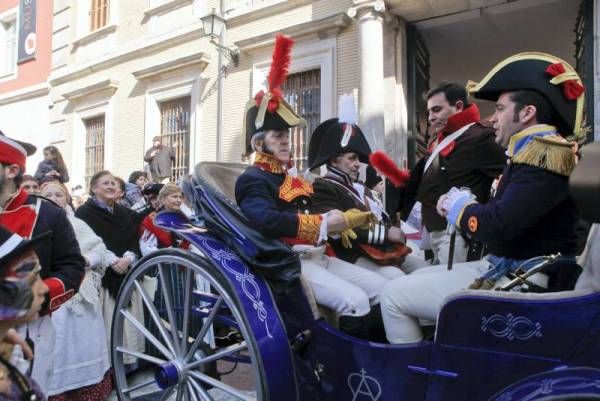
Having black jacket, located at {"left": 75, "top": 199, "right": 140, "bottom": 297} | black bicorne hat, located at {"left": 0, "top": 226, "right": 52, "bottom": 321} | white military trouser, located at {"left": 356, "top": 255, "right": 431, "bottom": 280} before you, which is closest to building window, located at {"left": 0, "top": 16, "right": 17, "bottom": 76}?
black jacket, located at {"left": 75, "top": 199, "right": 140, "bottom": 297}

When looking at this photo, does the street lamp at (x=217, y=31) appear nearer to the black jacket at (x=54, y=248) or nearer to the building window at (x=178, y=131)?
the building window at (x=178, y=131)

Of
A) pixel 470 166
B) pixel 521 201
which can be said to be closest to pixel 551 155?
pixel 521 201

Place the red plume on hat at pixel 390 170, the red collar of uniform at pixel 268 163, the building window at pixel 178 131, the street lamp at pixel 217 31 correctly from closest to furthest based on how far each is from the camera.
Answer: the red collar of uniform at pixel 268 163, the red plume on hat at pixel 390 170, the street lamp at pixel 217 31, the building window at pixel 178 131

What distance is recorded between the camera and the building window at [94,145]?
12.9 meters

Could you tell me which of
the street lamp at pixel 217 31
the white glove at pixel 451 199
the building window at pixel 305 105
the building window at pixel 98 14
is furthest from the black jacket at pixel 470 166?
the building window at pixel 98 14

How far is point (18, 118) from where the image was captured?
53.2ft

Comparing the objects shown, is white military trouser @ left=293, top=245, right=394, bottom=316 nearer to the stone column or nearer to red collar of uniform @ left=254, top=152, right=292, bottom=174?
red collar of uniform @ left=254, top=152, right=292, bottom=174

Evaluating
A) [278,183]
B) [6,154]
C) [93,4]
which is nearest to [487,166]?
[278,183]

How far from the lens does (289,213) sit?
262cm

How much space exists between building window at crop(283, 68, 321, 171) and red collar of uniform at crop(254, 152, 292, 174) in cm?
580

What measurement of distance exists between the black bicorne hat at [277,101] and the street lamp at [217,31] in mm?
7121

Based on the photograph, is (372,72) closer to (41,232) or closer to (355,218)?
(355,218)

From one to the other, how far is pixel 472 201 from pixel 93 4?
13.3m

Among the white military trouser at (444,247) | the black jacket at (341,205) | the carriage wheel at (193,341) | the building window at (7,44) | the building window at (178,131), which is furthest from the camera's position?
the building window at (7,44)
